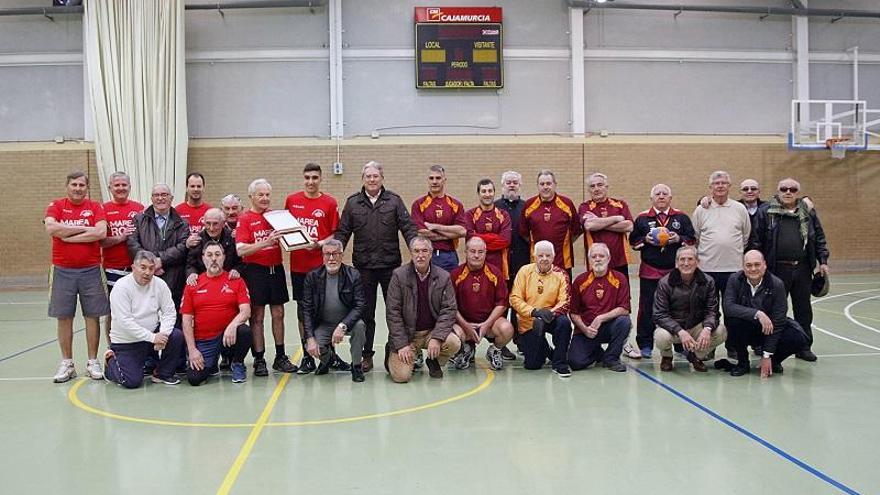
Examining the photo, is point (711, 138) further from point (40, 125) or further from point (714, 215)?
point (40, 125)

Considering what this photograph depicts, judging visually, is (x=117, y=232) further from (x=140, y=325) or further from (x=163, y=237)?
(x=140, y=325)

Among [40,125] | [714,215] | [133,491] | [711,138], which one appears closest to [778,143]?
[711,138]

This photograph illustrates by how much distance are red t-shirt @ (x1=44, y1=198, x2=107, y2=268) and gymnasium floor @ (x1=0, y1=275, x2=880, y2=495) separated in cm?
115

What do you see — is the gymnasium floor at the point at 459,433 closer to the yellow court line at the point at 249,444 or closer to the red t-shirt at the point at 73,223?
the yellow court line at the point at 249,444

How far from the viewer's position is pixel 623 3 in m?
15.6

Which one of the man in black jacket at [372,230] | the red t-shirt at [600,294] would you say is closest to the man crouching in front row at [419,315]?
the man in black jacket at [372,230]

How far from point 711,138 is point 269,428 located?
45.2 feet

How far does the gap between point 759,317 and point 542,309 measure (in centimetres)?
192

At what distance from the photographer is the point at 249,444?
14.5 feet

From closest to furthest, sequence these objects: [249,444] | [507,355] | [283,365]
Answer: [249,444]
[283,365]
[507,355]

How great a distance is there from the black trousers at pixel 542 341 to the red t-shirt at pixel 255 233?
2.56m

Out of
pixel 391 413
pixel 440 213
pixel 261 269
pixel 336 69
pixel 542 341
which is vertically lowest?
pixel 391 413

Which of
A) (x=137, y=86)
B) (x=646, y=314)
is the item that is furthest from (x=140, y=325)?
(x=137, y=86)

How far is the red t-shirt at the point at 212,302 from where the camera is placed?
613 centimetres
